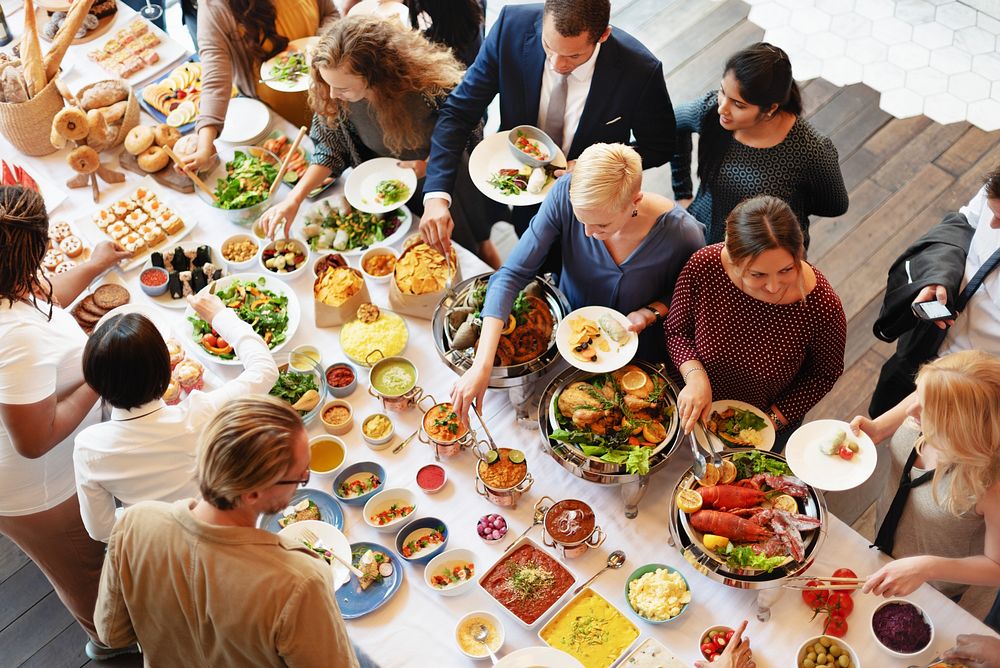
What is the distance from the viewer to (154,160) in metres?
3.84

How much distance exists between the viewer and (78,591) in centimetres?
324

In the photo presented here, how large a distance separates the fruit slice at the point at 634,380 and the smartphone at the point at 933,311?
1.03 metres

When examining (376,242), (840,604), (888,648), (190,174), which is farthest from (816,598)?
(190,174)

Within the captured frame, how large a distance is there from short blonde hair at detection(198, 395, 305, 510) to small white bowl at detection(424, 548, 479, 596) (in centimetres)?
77

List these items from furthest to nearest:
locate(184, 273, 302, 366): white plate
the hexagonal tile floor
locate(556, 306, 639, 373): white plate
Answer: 1. the hexagonal tile floor
2. locate(184, 273, 302, 366): white plate
3. locate(556, 306, 639, 373): white plate

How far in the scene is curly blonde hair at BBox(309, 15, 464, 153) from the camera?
10.4 feet

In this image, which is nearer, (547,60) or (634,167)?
(634,167)

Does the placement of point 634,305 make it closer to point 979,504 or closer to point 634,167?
point 634,167

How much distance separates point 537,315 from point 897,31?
4620 millimetres

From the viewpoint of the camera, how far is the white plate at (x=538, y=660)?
7.72 feet

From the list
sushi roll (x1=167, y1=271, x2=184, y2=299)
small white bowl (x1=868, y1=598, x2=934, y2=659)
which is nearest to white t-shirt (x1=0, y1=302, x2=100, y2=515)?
sushi roll (x1=167, y1=271, x2=184, y2=299)

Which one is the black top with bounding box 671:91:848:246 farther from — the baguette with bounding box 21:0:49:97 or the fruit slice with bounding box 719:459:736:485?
the baguette with bounding box 21:0:49:97

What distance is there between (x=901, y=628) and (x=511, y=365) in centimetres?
146

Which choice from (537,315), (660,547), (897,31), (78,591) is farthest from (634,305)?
(897,31)
